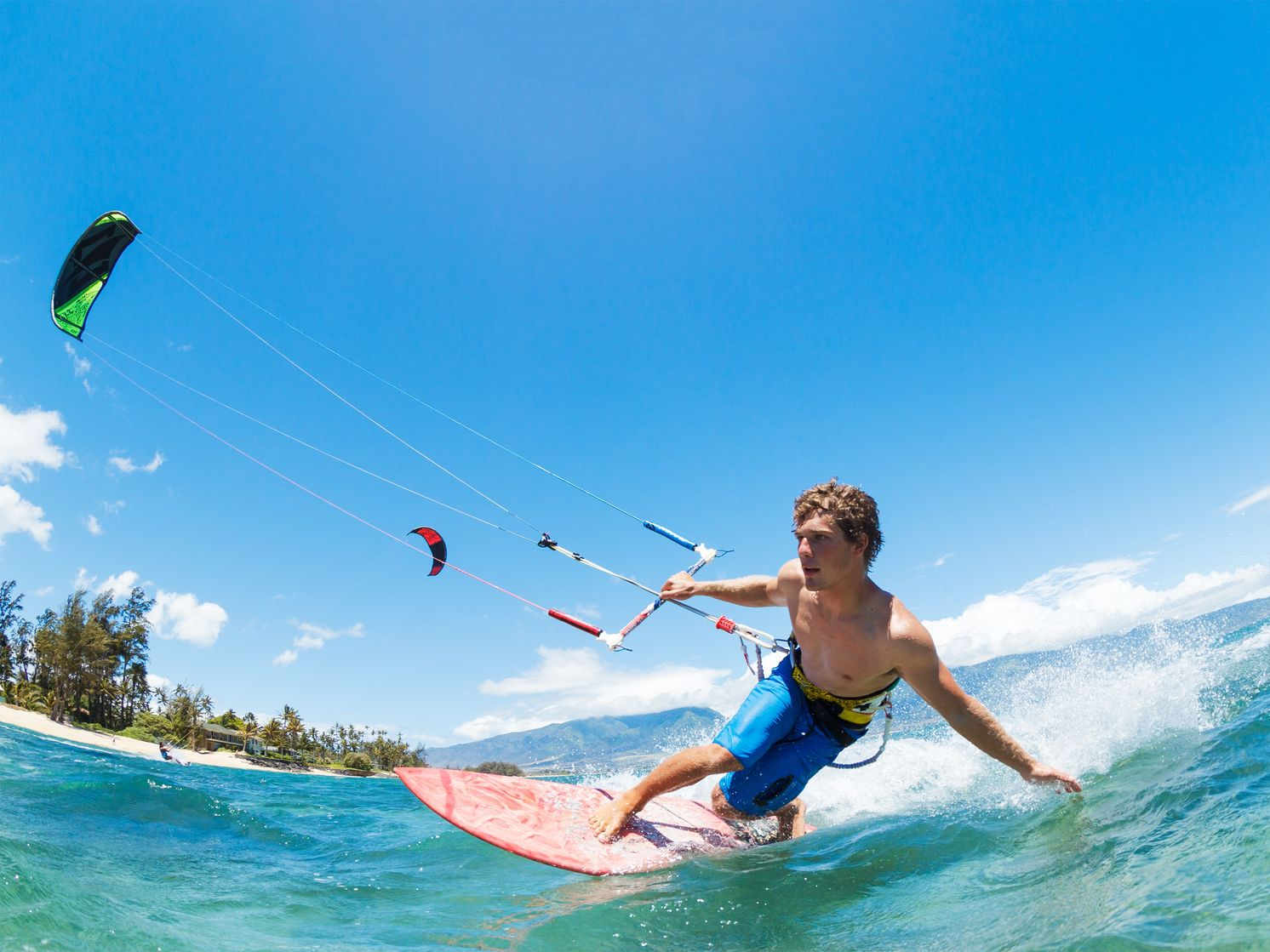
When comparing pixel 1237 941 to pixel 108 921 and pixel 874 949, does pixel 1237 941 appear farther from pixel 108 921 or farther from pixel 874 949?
pixel 108 921

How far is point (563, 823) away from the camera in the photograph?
5109 mm

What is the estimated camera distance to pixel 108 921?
10.7 ft

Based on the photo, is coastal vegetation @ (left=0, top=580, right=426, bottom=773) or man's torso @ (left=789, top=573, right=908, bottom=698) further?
coastal vegetation @ (left=0, top=580, right=426, bottom=773)

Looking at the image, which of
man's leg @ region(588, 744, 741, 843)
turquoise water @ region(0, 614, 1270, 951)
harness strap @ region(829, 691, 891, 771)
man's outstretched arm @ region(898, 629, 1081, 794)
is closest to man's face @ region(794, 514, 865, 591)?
man's outstretched arm @ region(898, 629, 1081, 794)

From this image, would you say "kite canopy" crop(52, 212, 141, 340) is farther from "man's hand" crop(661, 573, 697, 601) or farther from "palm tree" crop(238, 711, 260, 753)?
"palm tree" crop(238, 711, 260, 753)

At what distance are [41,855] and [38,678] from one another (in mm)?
85957

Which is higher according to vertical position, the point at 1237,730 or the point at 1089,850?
the point at 1237,730

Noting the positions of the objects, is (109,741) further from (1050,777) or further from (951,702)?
(1050,777)

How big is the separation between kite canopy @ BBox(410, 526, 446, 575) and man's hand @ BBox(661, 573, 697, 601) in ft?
11.0

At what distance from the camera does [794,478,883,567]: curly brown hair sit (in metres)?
4.12

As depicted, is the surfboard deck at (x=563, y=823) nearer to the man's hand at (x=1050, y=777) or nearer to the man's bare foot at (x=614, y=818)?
the man's bare foot at (x=614, y=818)

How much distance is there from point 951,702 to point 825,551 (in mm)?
1231

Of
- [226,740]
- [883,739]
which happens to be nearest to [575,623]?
[883,739]

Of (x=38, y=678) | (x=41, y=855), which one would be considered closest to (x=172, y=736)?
(x=38, y=678)
